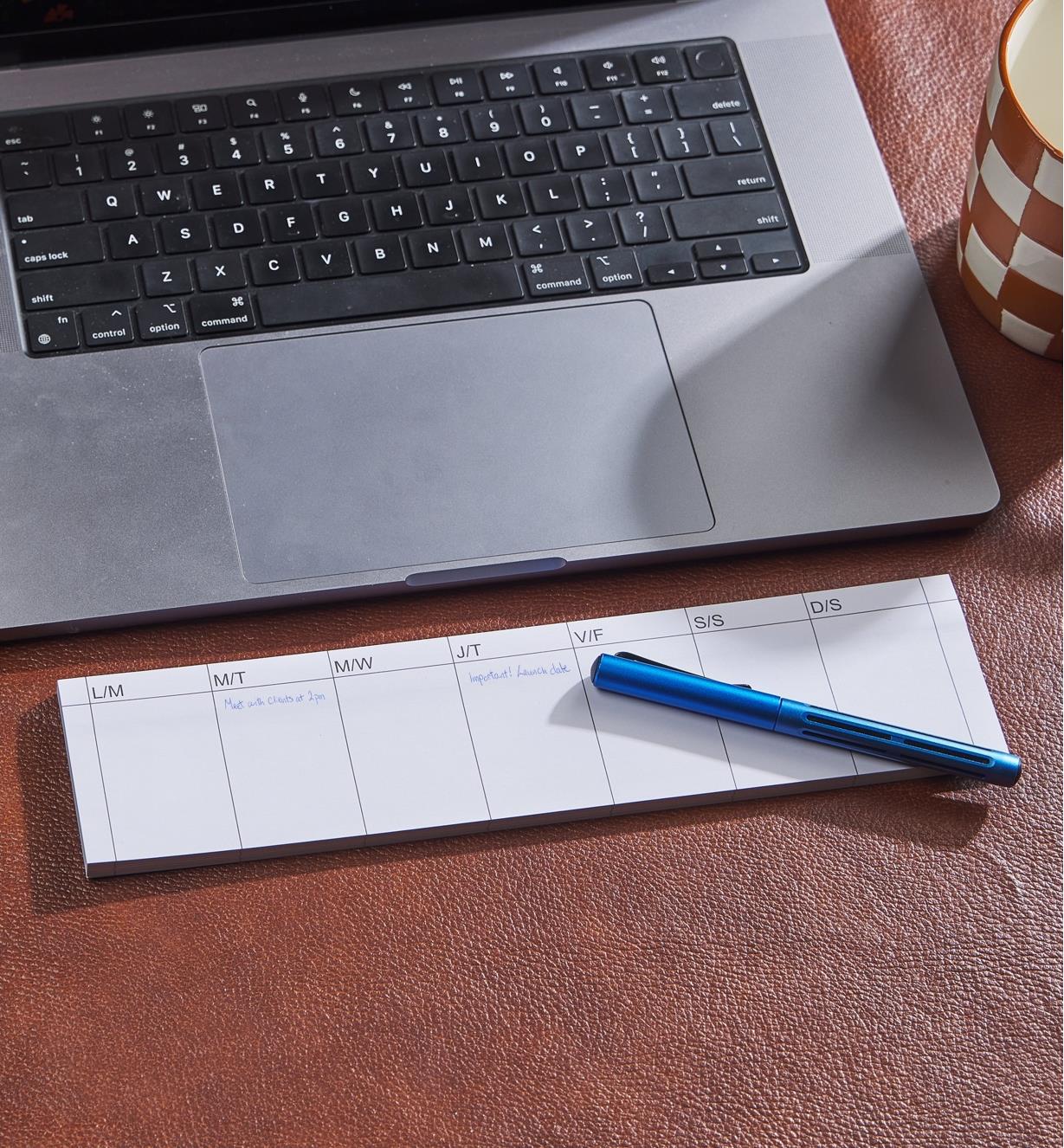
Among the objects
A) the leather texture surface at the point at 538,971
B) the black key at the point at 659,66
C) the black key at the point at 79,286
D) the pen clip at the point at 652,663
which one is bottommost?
the leather texture surface at the point at 538,971

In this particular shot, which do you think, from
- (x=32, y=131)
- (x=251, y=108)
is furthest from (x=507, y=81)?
(x=32, y=131)

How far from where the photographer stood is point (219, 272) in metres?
0.55

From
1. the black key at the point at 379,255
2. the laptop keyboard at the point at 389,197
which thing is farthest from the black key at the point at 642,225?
the black key at the point at 379,255

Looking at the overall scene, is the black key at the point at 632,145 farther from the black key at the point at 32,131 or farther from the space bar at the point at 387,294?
the black key at the point at 32,131

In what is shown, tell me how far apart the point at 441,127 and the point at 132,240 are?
6.1 inches

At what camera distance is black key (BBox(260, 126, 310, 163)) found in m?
0.58

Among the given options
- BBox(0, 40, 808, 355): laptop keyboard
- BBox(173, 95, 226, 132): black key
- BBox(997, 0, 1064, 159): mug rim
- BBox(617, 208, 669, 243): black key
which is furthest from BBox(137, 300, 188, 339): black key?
BBox(997, 0, 1064, 159): mug rim

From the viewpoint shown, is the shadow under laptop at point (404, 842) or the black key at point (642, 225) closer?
the shadow under laptop at point (404, 842)

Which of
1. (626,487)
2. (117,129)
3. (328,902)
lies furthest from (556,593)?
(117,129)

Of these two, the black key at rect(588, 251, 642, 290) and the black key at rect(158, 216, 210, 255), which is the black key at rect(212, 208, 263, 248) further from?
the black key at rect(588, 251, 642, 290)

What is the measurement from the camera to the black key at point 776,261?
1.88ft

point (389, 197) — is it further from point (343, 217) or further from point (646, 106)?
point (646, 106)

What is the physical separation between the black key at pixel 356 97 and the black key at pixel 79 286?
0.13 meters

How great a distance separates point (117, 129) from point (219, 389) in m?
0.15
